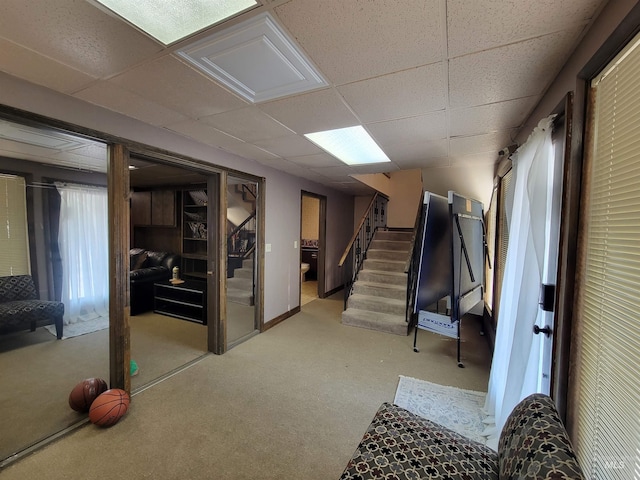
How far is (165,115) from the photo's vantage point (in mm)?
2094

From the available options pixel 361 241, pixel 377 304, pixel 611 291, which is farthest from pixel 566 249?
pixel 361 241

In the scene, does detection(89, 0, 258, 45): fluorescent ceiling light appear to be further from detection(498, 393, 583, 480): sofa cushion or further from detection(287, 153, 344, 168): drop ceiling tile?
detection(287, 153, 344, 168): drop ceiling tile

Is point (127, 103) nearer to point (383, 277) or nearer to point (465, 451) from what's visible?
point (465, 451)

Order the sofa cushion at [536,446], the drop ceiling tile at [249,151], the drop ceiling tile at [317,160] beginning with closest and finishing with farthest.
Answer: the sofa cushion at [536,446], the drop ceiling tile at [249,151], the drop ceiling tile at [317,160]

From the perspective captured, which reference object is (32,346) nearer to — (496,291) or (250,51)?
(250,51)

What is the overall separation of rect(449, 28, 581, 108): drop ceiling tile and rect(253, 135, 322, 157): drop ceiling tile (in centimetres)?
140

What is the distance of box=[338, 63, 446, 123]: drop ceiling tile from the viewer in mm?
1487

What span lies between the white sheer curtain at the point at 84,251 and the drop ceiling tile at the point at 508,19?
2.67m

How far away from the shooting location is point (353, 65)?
4.59 ft

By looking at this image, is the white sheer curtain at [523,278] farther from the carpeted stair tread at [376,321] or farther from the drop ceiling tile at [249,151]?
the drop ceiling tile at [249,151]

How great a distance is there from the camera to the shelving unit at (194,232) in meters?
4.95

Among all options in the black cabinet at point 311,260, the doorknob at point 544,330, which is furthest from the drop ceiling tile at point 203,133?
the black cabinet at point 311,260

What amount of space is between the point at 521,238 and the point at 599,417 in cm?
104

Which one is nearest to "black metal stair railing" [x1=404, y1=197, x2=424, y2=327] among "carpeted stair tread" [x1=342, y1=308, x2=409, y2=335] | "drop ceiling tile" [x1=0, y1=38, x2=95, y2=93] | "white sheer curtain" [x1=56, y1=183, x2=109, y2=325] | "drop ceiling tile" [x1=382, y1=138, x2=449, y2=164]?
"carpeted stair tread" [x1=342, y1=308, x2=409, y2=335]
